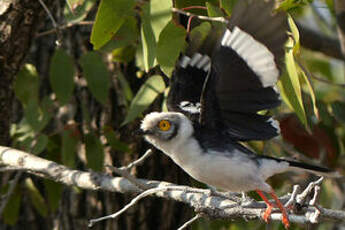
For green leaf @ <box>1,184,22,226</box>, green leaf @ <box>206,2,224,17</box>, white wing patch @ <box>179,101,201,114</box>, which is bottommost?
green leaf @ <box>1,184,22,226</box>

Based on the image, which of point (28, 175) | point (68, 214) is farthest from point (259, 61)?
point (28, 175)

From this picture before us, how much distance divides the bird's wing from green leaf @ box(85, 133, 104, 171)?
3.17 feet

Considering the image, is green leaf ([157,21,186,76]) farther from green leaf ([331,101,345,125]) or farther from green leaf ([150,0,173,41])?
green leaf ([331,101,345,125])

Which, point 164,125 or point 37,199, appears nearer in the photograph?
point 164,125

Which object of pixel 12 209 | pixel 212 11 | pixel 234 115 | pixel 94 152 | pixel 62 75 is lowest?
pixel 12 209

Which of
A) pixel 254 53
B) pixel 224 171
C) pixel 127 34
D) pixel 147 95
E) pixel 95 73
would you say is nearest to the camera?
pixel 254 53

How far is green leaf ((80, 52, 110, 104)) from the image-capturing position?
10.2 feet

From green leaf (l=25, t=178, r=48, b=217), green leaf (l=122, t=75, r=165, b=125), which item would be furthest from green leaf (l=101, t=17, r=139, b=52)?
green leaf (l=25, t=178, r=48, b=217)

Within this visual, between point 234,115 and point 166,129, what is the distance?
0.24 metres

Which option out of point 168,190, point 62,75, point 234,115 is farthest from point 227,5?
point 62,75

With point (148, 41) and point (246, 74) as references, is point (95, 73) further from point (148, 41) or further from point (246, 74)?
point (246, 74)

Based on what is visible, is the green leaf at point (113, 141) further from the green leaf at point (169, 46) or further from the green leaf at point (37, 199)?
the green leaf at point (169, 46)

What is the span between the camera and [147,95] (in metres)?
2.72

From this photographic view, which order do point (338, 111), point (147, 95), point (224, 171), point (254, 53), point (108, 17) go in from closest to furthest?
point (254, 53), point (224, 171), point (108, 17), point (147, 95), point (338, 111)
